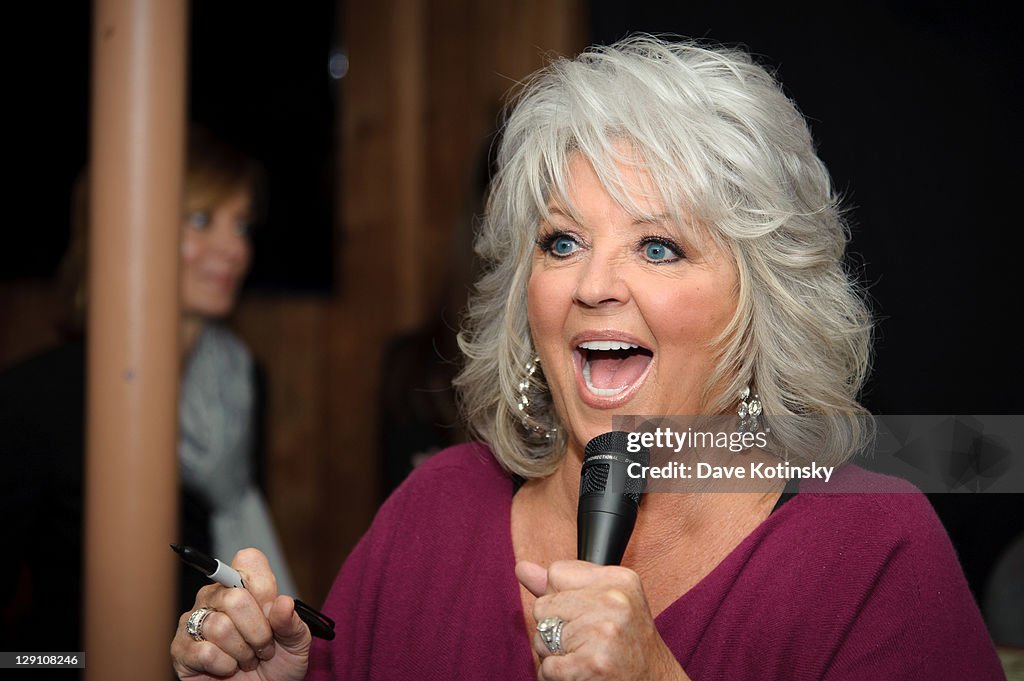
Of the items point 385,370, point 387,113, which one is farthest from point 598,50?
point 387,113

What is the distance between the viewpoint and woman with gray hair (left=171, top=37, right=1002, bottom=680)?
121 cm

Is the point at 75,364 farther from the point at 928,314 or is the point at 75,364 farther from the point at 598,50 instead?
the point at 928,314

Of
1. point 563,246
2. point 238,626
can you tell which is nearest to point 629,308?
point 563,246

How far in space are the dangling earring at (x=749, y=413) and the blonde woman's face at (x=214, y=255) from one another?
1.66 metres

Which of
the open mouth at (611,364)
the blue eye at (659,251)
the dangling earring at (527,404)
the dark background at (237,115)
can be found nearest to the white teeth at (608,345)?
the open mouth at (611,364)

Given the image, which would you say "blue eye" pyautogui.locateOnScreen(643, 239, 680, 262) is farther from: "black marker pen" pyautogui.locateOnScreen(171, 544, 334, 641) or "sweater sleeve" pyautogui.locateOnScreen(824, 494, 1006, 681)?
"black marker pen" pyautogui.locateOnScreen(171, 544, 334, 641)

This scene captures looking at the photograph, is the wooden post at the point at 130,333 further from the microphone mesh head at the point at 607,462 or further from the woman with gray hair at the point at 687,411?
the microphone mesh head at the point at 607,462

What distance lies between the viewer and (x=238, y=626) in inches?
47.0

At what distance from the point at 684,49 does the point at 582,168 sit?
0.25 meters

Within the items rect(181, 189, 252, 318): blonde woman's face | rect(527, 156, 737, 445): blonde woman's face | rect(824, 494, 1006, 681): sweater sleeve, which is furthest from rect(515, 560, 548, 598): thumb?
rect(181, 189, 252, 318): blonde woman's face

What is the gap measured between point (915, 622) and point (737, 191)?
1.90 ft

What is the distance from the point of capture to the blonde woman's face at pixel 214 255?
257cm

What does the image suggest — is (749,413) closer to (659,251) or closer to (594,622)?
(659,251)

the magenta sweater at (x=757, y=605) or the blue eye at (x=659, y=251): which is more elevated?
the blue eye at (x=659, y=251)
